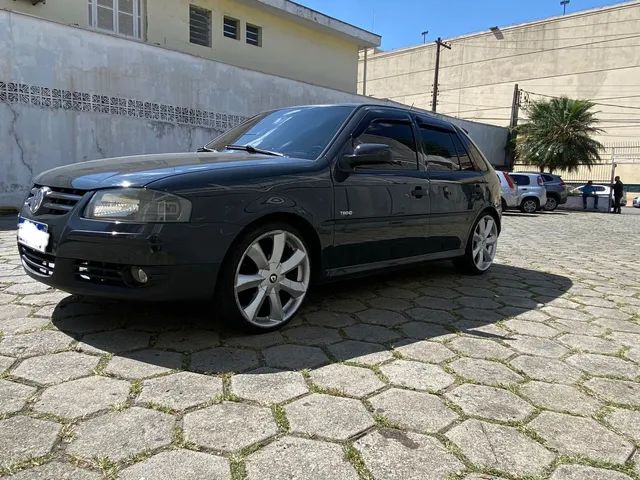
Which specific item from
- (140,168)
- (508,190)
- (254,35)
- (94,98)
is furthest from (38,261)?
(254,35)

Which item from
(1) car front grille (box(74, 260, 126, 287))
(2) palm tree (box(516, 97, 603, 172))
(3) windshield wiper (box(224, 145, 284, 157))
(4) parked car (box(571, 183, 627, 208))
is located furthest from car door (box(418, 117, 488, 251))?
(2) palm tree (box(516, 97, 603, 172))

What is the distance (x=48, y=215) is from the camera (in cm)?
283

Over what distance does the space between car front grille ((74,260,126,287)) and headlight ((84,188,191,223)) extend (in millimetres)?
251

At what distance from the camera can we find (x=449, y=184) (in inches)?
177

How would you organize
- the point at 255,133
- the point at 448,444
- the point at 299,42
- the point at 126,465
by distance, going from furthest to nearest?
1. the point at 299,42
2. the point at 255,133
3. the point at 448,444
4. the point at 126,465

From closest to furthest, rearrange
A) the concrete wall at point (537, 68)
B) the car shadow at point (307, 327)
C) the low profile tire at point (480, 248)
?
1. the car shadow at point (307, 327)
2. the low profile tire at point (480, 248)
3. the concrete wall at point (537, 68)

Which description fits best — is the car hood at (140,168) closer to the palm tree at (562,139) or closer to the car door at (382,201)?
the car door at (382,201)

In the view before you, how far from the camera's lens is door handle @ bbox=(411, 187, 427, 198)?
4047mm

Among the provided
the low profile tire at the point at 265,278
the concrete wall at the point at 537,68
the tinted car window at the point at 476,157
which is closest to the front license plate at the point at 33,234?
the low profile tire at the point at 265,278

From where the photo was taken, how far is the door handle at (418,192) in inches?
159

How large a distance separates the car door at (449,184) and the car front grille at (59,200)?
276cm

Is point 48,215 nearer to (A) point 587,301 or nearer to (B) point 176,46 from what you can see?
(A) point 587,301

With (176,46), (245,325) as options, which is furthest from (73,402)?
(176,46)

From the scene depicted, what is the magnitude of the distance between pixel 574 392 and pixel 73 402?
2.37 metres
